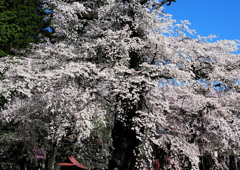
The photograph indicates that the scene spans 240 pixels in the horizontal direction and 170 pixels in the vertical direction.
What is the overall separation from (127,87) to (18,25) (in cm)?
1193

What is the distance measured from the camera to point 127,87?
23.2ft

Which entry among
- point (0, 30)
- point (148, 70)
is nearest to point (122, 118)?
point (148, 70)

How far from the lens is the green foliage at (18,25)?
46.1ft

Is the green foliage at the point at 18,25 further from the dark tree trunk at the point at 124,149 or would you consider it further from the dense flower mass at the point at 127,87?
the dark tree trunk at the point at 124,149

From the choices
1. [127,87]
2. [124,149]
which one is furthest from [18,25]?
[124,149]

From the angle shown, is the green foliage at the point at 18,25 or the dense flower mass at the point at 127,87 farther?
the green foliage at the point at 18,25

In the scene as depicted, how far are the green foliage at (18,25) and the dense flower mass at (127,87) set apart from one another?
16.0 ft

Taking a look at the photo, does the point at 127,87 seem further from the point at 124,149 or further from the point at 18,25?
the point at 18,25

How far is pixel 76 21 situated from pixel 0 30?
6.13 meters

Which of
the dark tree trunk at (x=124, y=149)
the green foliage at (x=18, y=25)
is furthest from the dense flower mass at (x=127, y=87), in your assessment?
the green foliage at (x=18, y=25)

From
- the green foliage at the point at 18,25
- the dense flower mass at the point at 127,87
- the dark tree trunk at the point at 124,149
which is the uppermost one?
the green foliage at the point at 18,25

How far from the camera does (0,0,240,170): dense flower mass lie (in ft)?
23.4

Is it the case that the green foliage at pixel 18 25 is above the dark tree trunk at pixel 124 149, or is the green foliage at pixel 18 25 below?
above

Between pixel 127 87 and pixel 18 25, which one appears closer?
pixel 127 87
